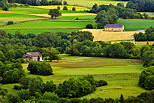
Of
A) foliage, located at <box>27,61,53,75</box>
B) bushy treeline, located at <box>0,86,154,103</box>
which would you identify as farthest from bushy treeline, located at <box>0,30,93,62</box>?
bushy treeline, located at <box>0,86,154,103</box>

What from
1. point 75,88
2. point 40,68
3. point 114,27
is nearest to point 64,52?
point 40,68

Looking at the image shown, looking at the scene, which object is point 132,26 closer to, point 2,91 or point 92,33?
point 92,33

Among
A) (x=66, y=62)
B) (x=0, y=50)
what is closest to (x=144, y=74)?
(x=66, y=62)

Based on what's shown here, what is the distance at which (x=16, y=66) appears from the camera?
74312 millimetres

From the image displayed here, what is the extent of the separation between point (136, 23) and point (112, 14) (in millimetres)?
8756

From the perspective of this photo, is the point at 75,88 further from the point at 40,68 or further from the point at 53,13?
the point at 53,13

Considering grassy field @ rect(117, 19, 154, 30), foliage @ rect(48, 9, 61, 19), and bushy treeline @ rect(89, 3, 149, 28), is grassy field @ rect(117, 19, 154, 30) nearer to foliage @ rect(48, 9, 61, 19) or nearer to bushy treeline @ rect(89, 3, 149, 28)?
bushy treeline @ rect(89, 3, 149, 28)

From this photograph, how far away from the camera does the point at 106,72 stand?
73438 millimetres

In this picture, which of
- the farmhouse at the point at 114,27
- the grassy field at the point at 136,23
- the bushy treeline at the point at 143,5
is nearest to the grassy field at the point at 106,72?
the farmhouse at the point at 114,27

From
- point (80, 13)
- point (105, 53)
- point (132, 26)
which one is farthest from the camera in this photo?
point (80, 13)

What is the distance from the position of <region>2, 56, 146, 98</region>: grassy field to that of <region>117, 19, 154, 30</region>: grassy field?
45731 mm

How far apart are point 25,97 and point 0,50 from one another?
4494 centimetres

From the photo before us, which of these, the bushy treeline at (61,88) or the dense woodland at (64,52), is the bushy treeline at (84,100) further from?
the bushy treeline at (61,88)

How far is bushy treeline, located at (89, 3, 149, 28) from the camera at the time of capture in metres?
144
